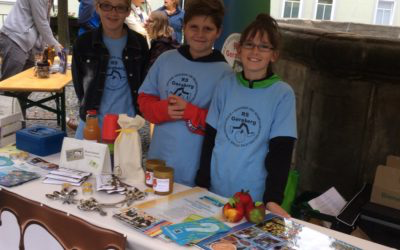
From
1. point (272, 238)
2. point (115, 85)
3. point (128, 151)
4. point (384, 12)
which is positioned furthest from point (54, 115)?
point (384, 12)

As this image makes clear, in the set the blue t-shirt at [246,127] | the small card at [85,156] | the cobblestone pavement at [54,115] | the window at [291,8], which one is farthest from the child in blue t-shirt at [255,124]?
the window at [291,8]

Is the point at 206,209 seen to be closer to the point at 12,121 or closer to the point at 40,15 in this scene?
the point at 12,121

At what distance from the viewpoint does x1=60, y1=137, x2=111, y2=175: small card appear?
6.42 feet

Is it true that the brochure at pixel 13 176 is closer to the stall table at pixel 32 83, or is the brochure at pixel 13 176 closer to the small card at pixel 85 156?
the small card at pixel 85 156

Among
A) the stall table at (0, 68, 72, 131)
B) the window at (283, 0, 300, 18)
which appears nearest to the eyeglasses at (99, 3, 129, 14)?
the stall table at (0, 68, 72, 131)

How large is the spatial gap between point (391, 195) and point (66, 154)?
6.27 ft

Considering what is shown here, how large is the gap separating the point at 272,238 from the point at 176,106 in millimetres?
800

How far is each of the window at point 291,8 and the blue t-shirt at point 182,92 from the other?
1406 centimetres

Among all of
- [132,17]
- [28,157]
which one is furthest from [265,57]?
[132,17]

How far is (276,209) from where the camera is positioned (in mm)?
1780

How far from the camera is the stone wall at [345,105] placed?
3.07 metres

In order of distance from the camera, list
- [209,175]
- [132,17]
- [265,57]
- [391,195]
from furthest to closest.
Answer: [132,17]
[391,195]
[209,175]
[265,57]

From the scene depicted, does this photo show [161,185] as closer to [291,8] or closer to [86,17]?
[86,17]

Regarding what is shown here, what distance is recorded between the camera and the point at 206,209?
1.72 metres
